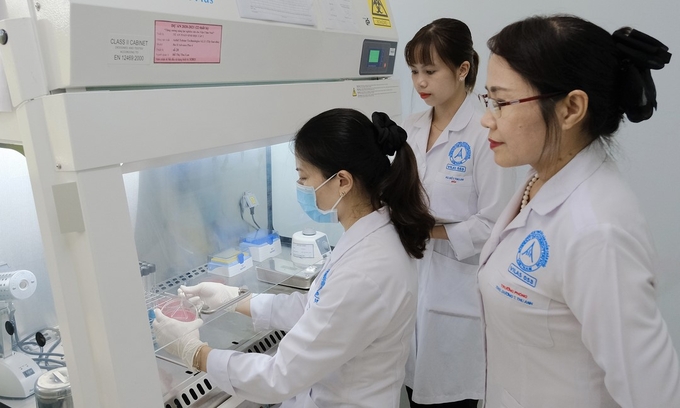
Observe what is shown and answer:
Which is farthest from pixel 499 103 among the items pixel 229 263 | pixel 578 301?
pixel 229 263

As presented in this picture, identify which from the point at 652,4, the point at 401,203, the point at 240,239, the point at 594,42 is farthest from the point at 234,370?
the point at 652,4

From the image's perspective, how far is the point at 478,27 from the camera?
215cm

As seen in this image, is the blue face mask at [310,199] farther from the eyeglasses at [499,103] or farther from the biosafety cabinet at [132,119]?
the eyeglasses at [499,103]

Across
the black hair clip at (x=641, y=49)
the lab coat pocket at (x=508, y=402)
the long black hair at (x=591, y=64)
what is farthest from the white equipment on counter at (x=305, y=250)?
the black hair clip at (x=641, y=49)

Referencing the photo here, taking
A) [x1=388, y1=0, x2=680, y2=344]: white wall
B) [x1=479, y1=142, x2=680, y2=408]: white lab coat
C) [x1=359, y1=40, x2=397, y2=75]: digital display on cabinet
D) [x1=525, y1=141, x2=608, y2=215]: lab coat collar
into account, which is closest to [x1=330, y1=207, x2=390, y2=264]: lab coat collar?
[x1=479, y1=142, x2=680, y2=408]: white lab coat

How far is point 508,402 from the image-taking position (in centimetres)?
106

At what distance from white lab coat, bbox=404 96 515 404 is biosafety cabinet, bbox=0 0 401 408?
44cm

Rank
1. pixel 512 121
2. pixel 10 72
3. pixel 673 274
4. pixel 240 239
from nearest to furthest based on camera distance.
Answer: pixel 10 72 < pixel 512 121 < pixel 240 239 < pixel 673 274

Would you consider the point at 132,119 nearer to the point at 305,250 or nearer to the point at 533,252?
the point at 533,252

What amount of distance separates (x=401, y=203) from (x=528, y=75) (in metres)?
0.43

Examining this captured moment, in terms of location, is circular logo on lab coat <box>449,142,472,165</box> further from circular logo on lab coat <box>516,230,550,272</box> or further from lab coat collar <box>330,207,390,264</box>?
circular logo on lab coat <box>516,230,550,272</box>

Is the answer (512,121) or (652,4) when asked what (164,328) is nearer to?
(512,121)

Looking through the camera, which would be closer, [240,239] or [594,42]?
[594,42]

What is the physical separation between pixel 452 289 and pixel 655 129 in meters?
1.10
